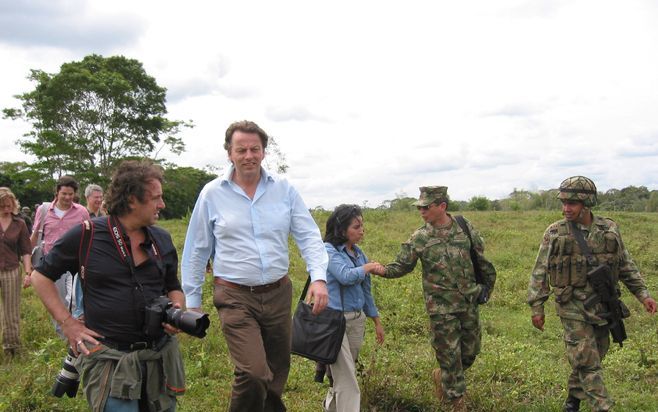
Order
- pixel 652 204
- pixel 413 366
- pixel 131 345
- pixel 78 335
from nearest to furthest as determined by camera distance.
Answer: pixel 78 335, pixel 131 345, pixel 413 366, pixel 652 204

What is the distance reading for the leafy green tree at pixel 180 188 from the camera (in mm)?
28344

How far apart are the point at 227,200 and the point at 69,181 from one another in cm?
340

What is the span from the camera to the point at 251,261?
3994mm

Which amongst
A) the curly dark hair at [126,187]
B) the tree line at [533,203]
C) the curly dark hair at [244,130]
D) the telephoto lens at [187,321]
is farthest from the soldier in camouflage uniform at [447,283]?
the tree line at [533,203]

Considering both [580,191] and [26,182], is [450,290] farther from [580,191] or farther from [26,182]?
[26,182]

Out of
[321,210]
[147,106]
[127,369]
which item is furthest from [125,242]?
[147,106]

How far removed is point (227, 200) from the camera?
13.5 feet

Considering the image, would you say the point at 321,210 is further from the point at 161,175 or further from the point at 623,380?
the point at 161,175

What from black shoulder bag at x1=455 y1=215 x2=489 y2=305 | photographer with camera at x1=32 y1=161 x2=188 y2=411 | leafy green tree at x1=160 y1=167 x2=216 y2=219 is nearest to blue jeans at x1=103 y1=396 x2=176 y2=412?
photographer with camera at x1=32 y1=161 x2=188 y2=411

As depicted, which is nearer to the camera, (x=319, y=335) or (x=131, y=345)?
(x=131, y=345)

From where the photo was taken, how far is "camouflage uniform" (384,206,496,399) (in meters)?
5.07

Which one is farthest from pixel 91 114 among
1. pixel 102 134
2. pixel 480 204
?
pixel 480 204

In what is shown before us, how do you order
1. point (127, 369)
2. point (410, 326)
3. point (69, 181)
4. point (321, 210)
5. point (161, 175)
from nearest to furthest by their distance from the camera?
point (127, 369), point (161, 175), point (69, 181), point (410, 326), point (321, 210)

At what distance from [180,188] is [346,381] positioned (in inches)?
990
